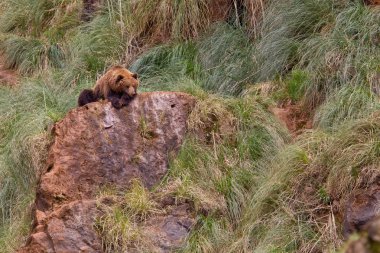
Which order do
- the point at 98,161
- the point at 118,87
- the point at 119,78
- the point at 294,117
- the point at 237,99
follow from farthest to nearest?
the point at 237,99, the point at 294,117, the point at 119,78, the point at 118,87, the point at 98,161

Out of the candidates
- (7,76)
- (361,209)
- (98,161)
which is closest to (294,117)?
(98,161)

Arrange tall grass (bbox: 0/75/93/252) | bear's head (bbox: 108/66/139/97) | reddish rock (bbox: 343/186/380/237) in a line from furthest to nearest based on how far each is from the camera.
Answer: tall grass (bbox: 0/75/93/252)
bear's head (bbox: 108/66/139/97)
reddish rock (bbox: 343/186/380/237)

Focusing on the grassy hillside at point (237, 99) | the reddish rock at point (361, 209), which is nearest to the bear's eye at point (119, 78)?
the grassy hillside at point (237, 99)

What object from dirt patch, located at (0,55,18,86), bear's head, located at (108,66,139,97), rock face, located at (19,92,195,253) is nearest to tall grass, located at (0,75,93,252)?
rock face, located at (19,92,195,253)

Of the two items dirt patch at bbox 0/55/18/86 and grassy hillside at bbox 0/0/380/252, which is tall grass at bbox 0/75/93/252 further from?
dirt patch at bbox 0/55/18/86

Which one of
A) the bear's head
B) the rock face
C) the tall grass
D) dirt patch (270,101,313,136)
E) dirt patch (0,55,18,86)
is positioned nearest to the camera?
the rock face

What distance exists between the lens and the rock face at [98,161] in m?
6.06

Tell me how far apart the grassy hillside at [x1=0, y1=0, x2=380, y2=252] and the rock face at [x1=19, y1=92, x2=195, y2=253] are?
0.16 meters

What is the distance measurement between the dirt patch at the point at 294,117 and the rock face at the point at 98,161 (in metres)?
0.97

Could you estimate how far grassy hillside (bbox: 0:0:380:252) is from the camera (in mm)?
5629

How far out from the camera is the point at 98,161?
670cm

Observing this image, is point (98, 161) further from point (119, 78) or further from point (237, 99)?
point (237, 99)

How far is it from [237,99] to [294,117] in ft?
2.14

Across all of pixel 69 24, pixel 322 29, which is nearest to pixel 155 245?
pixel 322 29
